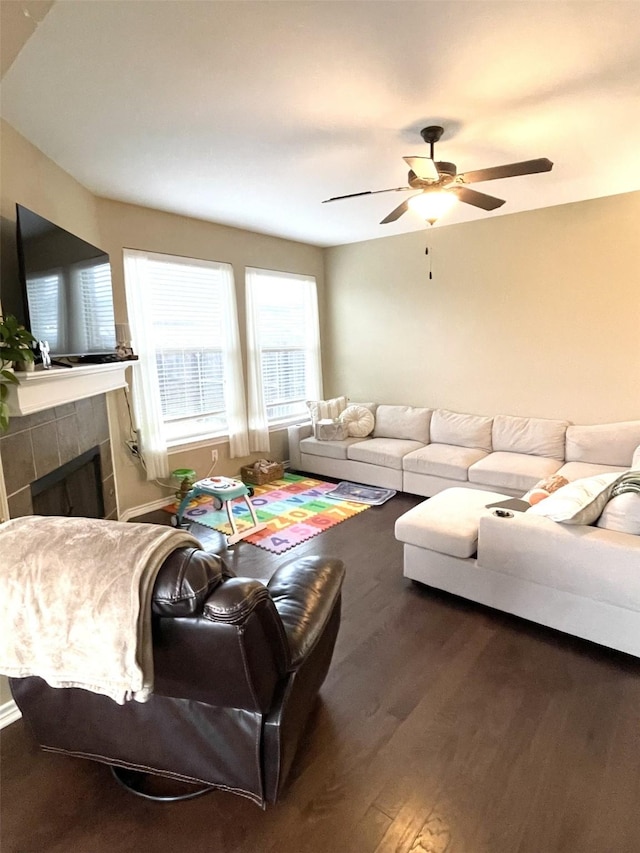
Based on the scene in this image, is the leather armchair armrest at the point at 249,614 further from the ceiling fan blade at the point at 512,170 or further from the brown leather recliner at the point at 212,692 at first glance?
the ceiling fan blade at the point at 512,170

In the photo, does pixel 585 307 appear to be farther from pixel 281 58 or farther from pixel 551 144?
pixel 281 58

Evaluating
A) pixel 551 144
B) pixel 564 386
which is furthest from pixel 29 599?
pixel 564 386

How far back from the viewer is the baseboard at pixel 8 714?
1.85 m

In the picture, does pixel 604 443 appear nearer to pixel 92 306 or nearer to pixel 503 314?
pixel 503 314

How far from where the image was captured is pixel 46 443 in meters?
2.36

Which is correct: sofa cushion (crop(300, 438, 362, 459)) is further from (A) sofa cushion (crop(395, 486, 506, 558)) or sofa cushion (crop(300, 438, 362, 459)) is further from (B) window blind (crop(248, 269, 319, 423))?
(A) sofa cushion (crop(395, 486, 506, 558))

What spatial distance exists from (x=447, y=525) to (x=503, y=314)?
2.72m

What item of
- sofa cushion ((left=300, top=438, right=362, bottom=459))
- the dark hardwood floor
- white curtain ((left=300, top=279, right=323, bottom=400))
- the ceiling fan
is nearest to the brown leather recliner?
the dark hardwood floor

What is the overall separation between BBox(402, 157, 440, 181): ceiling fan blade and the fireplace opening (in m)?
2.41

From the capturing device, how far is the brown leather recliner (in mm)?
1147

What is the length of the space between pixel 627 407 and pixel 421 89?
3.19 metres

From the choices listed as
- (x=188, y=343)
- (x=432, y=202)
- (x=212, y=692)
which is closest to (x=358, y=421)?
(x=188, y=343)

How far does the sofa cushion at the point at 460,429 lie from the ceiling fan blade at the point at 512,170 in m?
2.58

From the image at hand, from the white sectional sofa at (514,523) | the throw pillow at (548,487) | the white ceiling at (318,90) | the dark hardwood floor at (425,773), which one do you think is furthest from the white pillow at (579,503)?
the white ceiling at (318,90)
